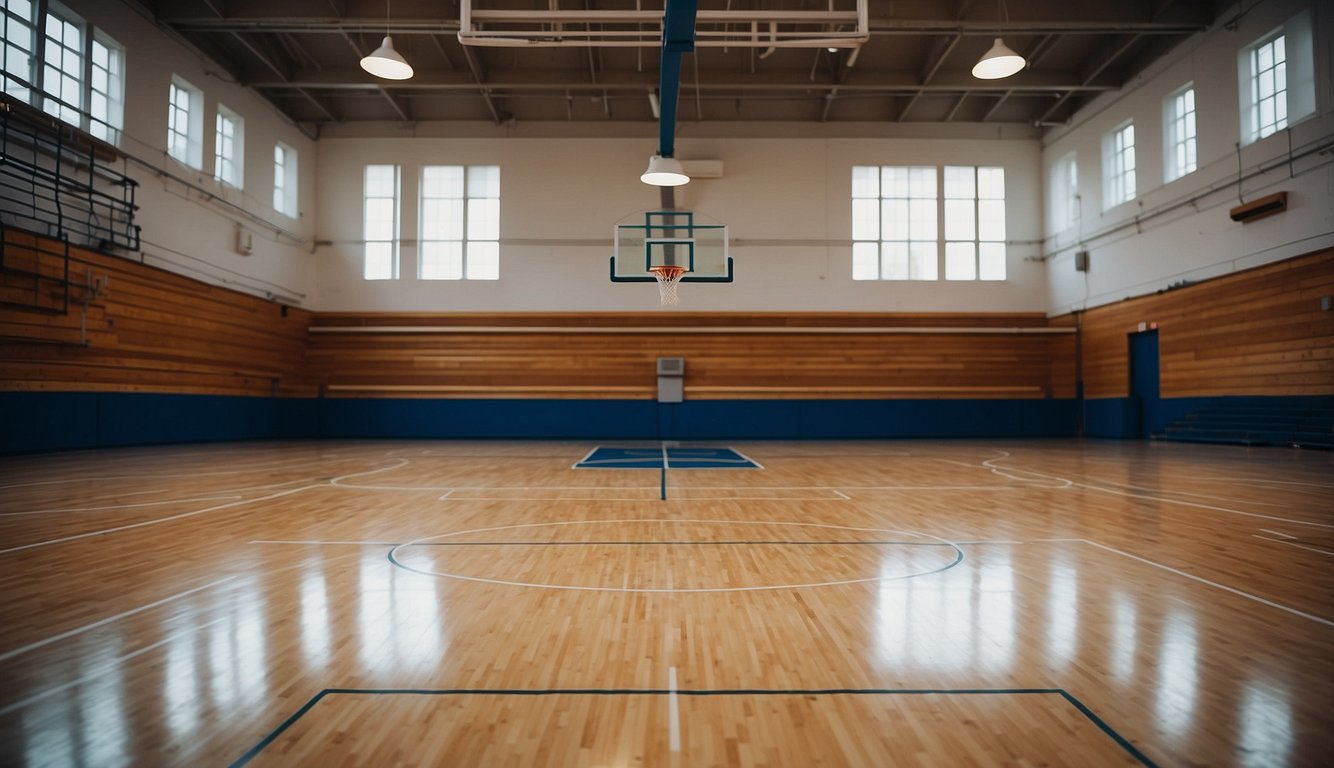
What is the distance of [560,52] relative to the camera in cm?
1691

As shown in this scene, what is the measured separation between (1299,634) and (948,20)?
14.1 meters

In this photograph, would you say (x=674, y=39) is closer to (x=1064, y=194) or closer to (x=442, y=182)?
(x=442, y=182)

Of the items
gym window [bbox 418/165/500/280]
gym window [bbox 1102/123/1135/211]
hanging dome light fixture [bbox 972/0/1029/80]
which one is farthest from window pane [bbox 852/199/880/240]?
gym window [bbox 418/165/500/280]

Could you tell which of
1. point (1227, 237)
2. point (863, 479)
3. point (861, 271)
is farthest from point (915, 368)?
point (863, 479)

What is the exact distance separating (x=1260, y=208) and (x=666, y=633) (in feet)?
48.9

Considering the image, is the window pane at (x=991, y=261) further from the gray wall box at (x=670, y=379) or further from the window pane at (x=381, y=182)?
the window pane at (x=381, y=182)

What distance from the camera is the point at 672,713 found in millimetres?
2295

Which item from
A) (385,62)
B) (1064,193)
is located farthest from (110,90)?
(1064,193)

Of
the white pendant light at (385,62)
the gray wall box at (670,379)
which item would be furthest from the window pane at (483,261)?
the white pendant light at (385,62)

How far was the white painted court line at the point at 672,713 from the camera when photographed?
211 cm

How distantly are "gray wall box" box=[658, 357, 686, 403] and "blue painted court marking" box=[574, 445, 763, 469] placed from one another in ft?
10.8

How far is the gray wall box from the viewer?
19.0 m

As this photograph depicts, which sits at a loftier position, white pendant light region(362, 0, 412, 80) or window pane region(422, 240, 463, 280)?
white pendant light region(362, 0, 412, 80)

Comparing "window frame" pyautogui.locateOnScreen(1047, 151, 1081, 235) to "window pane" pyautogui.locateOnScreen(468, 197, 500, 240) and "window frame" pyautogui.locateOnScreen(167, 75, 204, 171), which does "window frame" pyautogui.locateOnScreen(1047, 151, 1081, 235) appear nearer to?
"window pane" pyautogui.locateOnScreen(468, 197, 500, 240)
